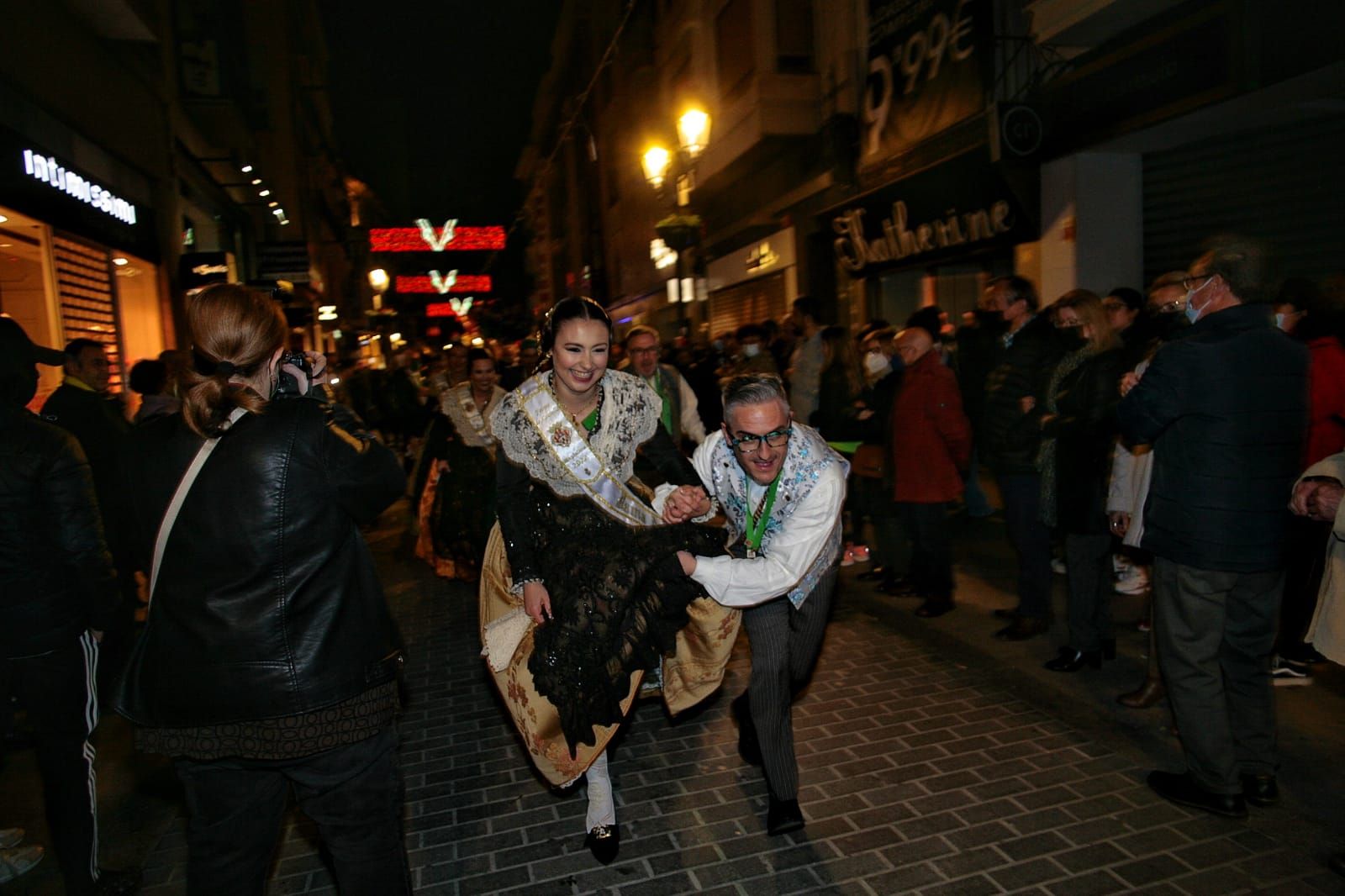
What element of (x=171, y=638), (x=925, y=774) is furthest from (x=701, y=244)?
(x=171, y=638)

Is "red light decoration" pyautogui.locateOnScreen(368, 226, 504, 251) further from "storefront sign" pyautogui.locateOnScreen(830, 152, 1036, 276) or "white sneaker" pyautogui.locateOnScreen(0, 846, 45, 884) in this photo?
"white sneaker" pyautogui.locateOnScreen(0, 846, 45, 884)

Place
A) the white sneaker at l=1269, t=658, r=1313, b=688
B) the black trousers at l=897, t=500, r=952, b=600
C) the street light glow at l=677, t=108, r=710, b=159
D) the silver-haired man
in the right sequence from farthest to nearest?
the street light glow at l=677, t=108, r=710, b=159 → the black trousers at l=897, t=500, r=952, b=600 → the white sneaker at l=1269, t=658, r=1313, b=688 → the silver-haired man

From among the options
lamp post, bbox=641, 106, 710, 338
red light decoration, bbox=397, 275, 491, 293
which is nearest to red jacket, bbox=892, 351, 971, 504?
lamp post, bbox=641, 106, 710, 338

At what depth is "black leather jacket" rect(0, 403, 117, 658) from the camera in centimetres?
299

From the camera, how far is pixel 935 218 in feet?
37.0

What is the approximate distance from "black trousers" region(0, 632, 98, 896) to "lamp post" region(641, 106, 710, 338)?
8.87m

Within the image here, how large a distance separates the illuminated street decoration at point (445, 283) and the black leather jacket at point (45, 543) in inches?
2956

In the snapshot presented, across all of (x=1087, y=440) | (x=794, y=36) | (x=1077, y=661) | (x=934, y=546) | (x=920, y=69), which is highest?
(x=794, y=36)

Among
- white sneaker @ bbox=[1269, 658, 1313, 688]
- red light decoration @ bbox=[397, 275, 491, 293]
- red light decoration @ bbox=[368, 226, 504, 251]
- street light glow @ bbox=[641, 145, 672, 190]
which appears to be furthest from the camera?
red light decoration @ bbox=[397, 275, 491, 293]

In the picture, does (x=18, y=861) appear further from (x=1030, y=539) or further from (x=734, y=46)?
(x=734, y=46)

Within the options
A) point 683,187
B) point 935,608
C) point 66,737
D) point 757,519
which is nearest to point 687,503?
point 757,519

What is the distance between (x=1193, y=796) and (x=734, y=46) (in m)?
15.0

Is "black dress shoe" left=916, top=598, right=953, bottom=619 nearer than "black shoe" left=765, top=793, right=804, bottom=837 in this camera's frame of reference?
No

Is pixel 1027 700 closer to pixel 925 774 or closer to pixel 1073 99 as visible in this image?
pixel 925 774
